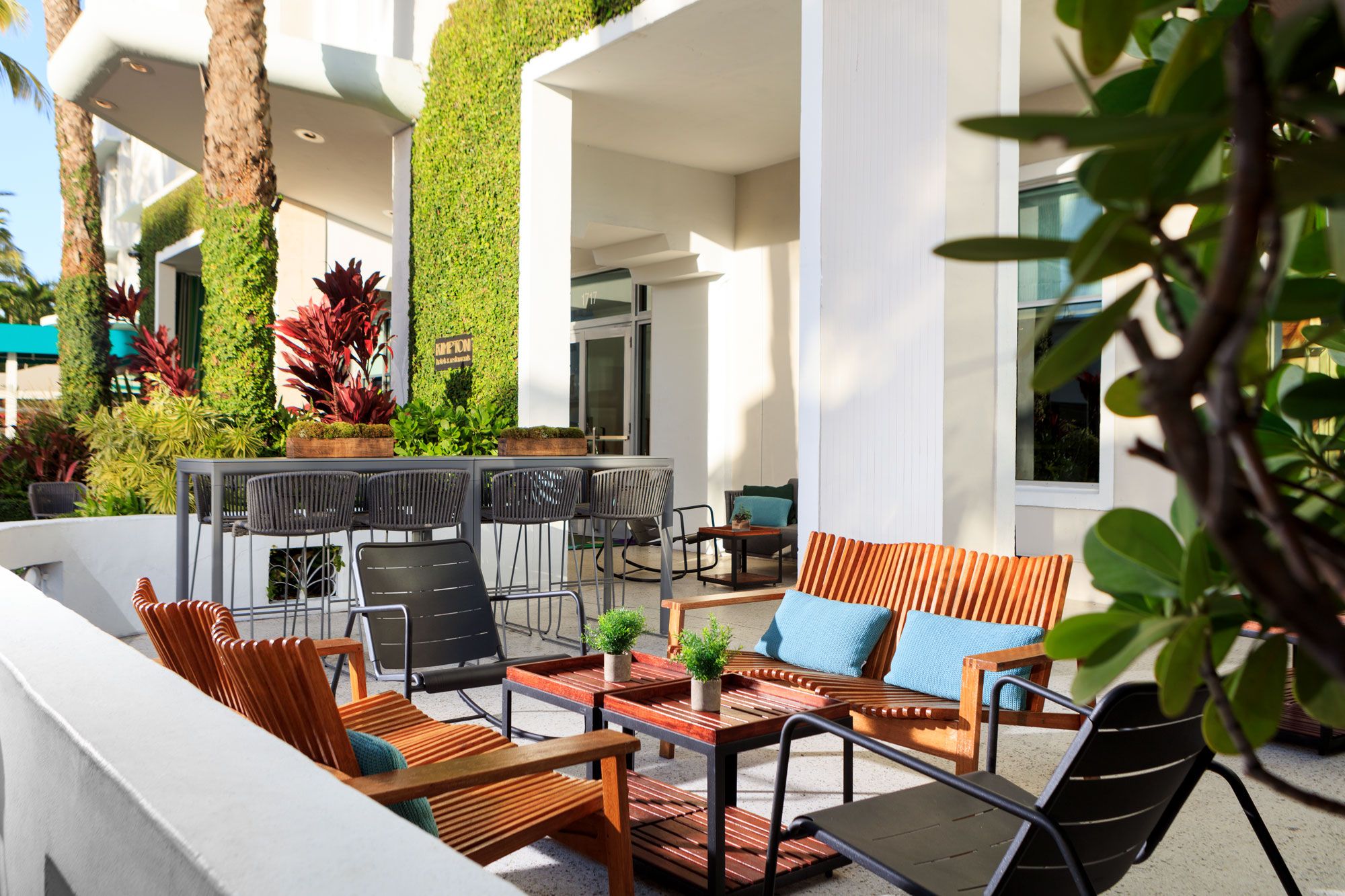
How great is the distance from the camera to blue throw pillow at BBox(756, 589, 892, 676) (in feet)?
13.8

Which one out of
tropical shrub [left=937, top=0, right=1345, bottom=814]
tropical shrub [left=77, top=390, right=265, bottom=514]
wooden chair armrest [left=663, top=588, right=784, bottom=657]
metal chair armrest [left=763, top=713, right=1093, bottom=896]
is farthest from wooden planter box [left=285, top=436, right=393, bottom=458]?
tropical shrub [left=937, top=0, right=1345, bottom=814]

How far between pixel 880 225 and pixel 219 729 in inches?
183

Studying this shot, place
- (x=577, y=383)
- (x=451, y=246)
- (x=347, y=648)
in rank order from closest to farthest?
(x=347, y=648) < (x=451, y=246) < (x=577, y=383)

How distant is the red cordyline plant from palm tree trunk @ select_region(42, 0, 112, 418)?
692 centimetres

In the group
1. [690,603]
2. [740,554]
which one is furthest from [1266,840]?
[740,554]

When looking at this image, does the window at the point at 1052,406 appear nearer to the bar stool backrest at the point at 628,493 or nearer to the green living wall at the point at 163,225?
the bar stool backrest at the point at 628,493

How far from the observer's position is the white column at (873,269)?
5.27m

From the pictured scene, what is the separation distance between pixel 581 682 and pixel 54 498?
6.60 meters

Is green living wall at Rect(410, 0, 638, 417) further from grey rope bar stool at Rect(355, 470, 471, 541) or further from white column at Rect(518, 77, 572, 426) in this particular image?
A: grey rope bar stool at Rect(355, 470, 471, 541)

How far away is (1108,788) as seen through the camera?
6.71 ft

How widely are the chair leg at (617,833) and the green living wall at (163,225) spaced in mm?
15118

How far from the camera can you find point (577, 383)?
13664 millimetres

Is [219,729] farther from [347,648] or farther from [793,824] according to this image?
[347,648]

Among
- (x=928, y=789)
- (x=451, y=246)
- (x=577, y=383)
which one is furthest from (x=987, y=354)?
(x=577, y=383)
